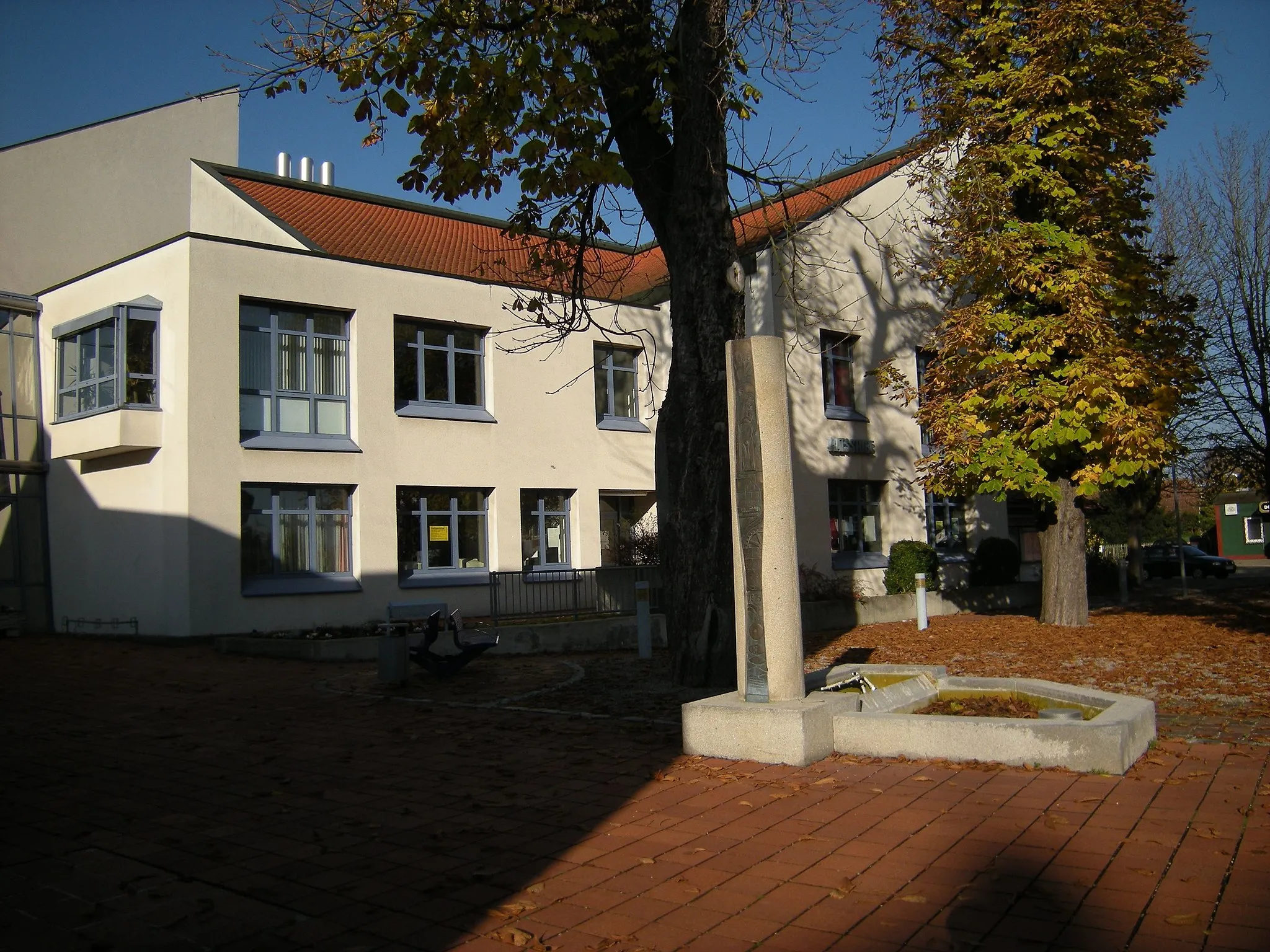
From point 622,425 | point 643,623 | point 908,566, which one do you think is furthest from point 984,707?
point 622,425

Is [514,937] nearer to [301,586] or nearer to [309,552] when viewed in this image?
[301,586]

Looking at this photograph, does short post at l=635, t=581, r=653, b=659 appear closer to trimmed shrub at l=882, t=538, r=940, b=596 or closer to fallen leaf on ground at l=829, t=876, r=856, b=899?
fallen leaf on ground at l=829, t=876, r=856, b=899

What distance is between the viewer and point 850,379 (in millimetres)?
26750

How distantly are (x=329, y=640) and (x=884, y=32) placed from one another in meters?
13.8

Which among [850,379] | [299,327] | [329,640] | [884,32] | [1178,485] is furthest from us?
[1178,485]

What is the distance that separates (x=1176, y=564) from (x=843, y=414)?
26795 mm

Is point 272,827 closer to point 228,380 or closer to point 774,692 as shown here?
point 774,692

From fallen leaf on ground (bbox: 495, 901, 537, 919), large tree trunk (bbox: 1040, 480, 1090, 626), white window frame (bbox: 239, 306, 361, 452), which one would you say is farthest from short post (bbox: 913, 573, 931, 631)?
fallen leaf on ground (bbox: 495, 901, 537, 919)

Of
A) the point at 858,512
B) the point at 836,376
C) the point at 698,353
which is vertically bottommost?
the point at 858,512

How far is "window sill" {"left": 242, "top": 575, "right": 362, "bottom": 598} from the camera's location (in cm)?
1844

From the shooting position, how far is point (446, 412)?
2155 centimetres

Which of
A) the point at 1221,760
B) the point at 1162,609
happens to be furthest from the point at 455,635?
the point at 1162,609

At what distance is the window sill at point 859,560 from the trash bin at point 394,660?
15190 millimetres

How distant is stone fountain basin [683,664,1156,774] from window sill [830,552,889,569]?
17502 mm
